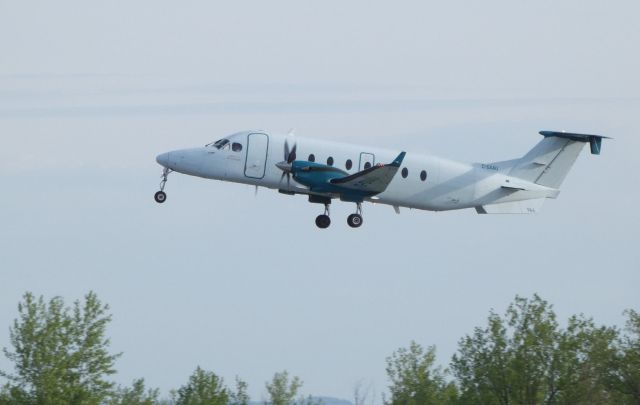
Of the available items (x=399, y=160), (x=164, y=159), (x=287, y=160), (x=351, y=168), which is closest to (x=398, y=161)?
(x=399, y=160)

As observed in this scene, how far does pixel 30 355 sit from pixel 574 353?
25671mm

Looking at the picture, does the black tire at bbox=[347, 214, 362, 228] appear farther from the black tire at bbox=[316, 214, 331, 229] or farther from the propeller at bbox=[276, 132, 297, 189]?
the propeller at bbox=[276, 132, 297, 189]

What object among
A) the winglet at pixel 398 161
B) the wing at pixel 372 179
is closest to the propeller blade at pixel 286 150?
the wing at pixel 372 179

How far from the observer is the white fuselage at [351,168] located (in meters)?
43.5

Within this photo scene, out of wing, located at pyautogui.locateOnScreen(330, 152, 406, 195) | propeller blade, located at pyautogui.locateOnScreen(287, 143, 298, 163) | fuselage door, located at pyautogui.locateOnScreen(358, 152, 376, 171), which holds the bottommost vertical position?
wing, located at pyautogui.locateOnScreen(330, 152, 406, 195)

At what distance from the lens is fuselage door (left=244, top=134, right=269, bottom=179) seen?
43.4m

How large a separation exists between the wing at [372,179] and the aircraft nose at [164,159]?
18.8ft

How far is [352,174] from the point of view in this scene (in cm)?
4341

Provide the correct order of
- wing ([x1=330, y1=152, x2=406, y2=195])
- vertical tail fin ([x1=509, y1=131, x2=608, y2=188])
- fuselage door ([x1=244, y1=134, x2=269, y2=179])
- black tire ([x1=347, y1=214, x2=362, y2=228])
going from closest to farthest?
wing ([x1=330, y1=152, x2=406, y2=195]) < fuselage door ([x1=244, y1=134, x2=269, y2=179]) < black tire ([x1=347, y1=214, x2=362, y2=228]) < vertical tail fin ([x1=509, y1=131, x2=608, y2=188])

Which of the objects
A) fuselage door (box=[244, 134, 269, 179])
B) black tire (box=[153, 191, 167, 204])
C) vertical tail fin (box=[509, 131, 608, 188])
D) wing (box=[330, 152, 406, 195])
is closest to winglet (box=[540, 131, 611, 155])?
vertical tail fin (box=[509, 131, 608, 188])

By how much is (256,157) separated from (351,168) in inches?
129

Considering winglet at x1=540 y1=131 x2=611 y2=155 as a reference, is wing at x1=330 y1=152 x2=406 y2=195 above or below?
below

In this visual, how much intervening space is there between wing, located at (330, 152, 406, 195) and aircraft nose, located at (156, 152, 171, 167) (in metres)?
5.73

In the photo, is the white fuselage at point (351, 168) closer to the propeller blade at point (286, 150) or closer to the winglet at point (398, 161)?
the propeller blade at point (286, 150)
